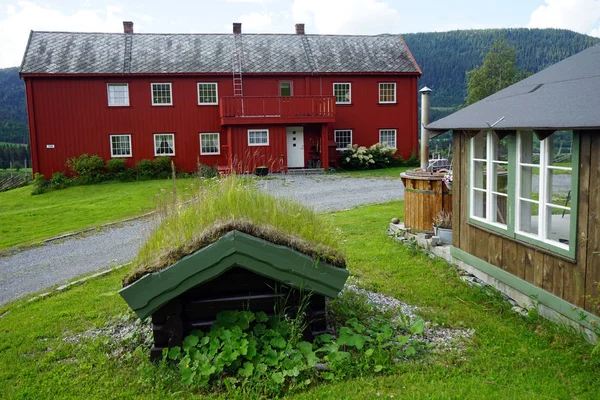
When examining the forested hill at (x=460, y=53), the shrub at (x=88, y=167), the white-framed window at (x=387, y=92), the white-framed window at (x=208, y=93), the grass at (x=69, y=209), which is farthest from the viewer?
A: the forested hill at (x=460, y=53)

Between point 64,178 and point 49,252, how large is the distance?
14.6m

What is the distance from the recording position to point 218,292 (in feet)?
16.7

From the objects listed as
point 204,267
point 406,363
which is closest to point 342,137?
point 406,363

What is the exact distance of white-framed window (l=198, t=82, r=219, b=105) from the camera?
86.9 feet

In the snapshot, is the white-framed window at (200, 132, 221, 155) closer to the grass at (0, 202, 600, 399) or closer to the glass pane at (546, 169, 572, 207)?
the glass pane at (546, 169, 572, 207)

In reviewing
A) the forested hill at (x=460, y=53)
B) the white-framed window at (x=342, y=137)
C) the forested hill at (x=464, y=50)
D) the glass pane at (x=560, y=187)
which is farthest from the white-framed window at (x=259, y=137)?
the forested hill at (x=460, y=53)

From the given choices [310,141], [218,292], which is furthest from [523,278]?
[310,141]

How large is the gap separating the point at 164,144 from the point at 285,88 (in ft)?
21.8

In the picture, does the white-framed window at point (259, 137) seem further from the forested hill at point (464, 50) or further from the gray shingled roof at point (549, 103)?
the forested hill at point (464, 50)

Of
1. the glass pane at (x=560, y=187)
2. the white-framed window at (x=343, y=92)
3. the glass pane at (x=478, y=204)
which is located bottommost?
the glass pane at (x=560, y=187)

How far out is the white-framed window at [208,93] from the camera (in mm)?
26484

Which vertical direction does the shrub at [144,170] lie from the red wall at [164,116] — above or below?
below

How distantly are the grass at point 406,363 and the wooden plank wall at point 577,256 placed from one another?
444 mm

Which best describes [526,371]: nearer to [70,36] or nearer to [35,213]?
[35,213]
